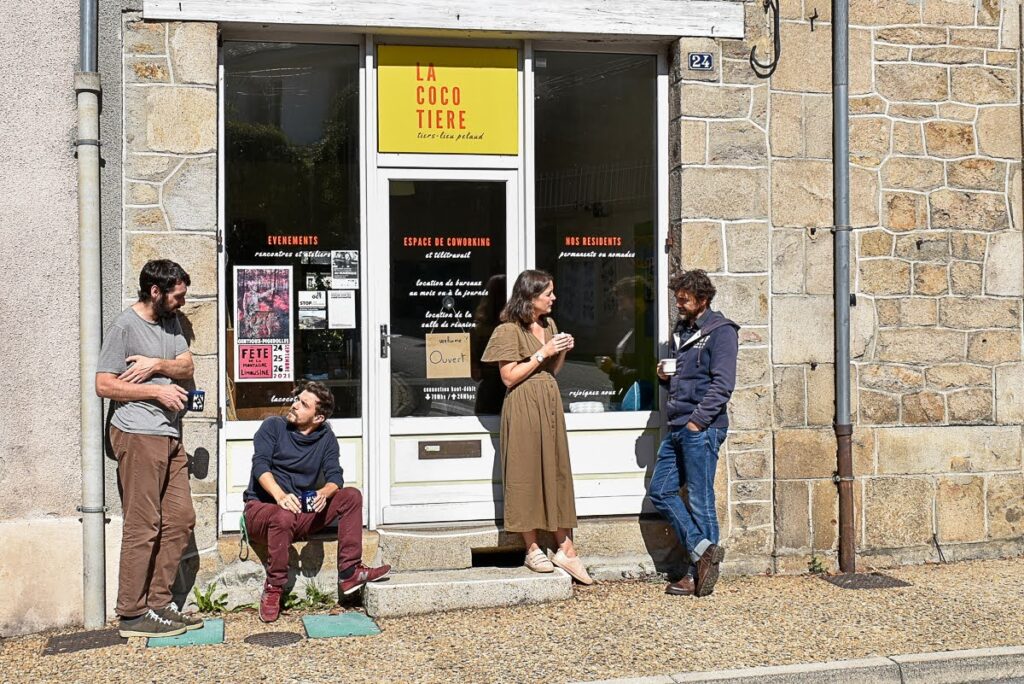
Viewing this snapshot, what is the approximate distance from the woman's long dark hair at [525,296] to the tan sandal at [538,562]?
1.37 metres

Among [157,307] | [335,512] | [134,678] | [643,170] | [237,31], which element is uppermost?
[237,31]

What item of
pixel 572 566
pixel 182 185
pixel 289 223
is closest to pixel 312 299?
pixel 289 223

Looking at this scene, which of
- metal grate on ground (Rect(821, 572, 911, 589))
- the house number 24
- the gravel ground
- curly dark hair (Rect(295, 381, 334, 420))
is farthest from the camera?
the house number 24

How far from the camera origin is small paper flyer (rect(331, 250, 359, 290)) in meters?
7.18

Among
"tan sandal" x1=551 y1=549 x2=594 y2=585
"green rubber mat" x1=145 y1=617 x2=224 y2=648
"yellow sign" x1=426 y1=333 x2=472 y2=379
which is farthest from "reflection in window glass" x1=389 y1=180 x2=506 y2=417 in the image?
"green rubber mat" x1=145 y1=617 x2=224 y2=648

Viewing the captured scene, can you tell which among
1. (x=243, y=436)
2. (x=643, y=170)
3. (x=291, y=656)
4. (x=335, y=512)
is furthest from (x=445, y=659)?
(x=643, y=170)

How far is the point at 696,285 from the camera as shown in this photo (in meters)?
6.89

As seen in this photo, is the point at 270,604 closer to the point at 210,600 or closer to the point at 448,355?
the point at 210,600

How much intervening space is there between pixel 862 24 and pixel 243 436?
4.82m

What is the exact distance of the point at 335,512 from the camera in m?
6.54

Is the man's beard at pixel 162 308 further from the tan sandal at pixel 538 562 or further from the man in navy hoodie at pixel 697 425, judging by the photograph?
the man in navy hoodie at pixel 697 425

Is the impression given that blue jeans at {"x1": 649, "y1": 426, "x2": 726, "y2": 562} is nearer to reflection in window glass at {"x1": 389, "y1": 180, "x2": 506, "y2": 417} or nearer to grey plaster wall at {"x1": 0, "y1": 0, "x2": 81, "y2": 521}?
reflection in window glass at {"x1": 389, "y1": 180, "x2": 506, "y2": 417}

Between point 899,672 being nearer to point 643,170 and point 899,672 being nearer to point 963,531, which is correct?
point 963,531

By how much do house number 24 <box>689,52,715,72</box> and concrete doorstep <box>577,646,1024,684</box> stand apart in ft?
12.5
